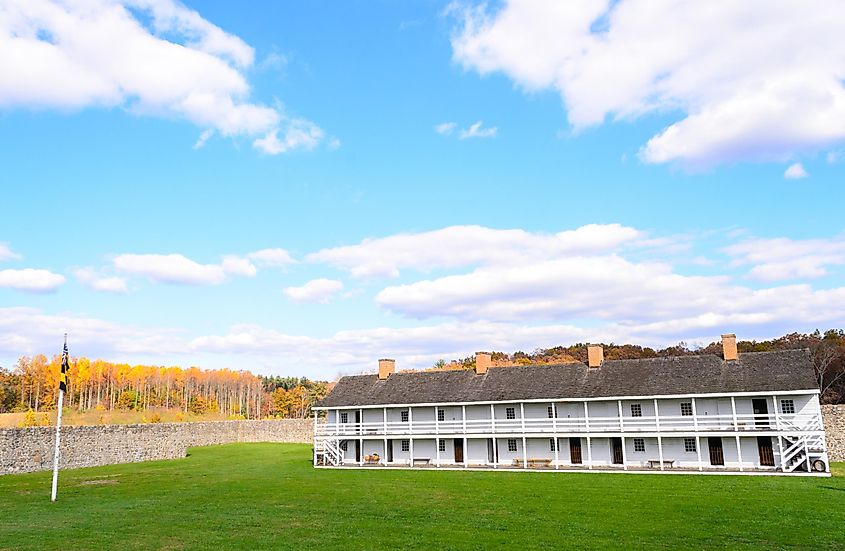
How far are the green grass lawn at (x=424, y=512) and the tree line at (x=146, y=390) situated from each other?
64386mm

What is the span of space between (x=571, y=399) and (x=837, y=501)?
595 inches

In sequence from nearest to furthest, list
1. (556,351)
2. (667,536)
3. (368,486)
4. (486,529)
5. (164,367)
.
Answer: (667,536), (486,529), (368,486), (556,351), (164,367)

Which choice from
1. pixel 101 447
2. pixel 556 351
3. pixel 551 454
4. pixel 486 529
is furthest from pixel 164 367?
pixel 486 529

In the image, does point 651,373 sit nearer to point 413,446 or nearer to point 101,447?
point 413,446

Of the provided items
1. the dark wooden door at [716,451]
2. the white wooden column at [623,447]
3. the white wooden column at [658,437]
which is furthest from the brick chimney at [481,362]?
the dark wooden door at [716,451]

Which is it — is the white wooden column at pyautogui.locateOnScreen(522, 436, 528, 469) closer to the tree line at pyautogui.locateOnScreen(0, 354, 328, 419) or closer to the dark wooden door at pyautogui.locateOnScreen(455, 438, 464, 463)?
the dark wooden door at pyautogui.locateOnScreen(455, 438, 464, 463)

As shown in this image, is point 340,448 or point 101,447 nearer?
point 101,447

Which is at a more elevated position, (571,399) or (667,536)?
(571,399)

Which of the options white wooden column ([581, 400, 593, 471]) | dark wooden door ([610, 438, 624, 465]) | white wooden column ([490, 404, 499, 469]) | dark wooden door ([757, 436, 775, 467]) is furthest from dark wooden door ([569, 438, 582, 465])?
dark wooden door ([757, 436, 775, 467])

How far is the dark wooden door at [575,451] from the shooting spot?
35281mm

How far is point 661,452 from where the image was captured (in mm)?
31938

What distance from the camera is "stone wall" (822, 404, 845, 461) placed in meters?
37.1

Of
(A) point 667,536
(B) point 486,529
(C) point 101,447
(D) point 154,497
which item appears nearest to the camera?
(A) point 667,536

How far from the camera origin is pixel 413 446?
4000 cm
